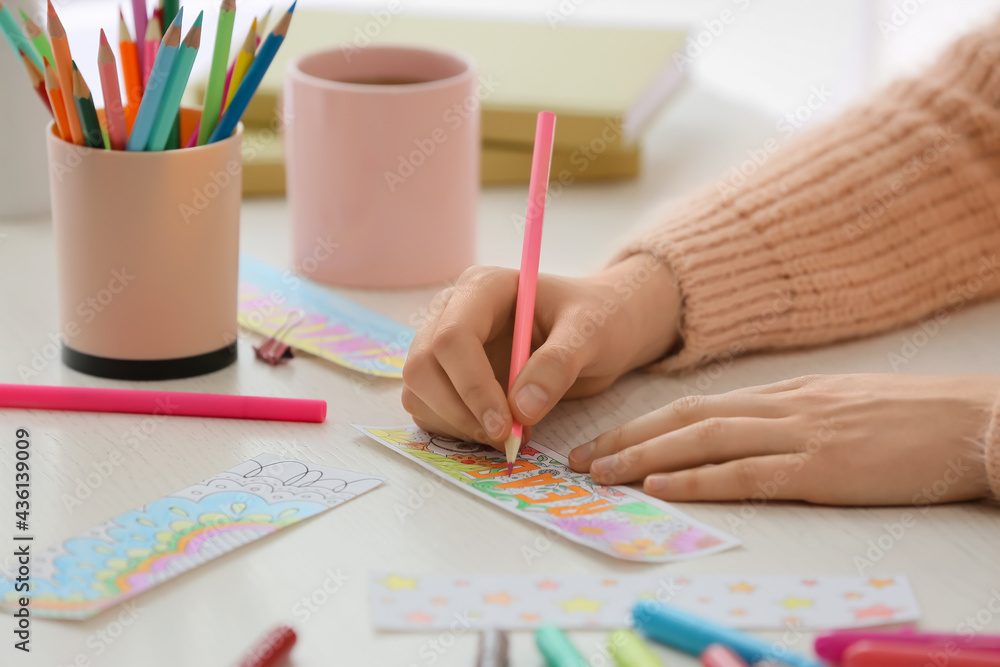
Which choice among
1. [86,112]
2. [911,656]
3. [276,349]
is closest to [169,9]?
[86,112]

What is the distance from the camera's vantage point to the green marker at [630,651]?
0.43 metres

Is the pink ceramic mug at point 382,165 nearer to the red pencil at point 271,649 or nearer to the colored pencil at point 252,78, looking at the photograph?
the colored pencil at point 252,78

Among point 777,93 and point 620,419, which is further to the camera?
point 777,93

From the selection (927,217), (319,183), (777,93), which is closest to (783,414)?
(927,217)

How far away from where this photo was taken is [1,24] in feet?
2.06

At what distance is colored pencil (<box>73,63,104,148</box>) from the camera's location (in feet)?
2.00

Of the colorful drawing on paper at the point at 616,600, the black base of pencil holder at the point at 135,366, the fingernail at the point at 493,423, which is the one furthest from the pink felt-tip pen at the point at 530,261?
the black base of pencil holder at the point at 135,366

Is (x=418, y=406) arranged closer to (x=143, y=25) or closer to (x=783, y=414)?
(x=783, y=414)

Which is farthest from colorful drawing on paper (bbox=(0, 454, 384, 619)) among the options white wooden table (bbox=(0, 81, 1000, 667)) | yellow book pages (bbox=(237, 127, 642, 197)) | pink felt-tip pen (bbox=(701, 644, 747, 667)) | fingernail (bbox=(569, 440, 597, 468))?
yellow book pages (bbox=(237, 127, 642, 197))

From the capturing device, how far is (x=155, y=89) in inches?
24.0

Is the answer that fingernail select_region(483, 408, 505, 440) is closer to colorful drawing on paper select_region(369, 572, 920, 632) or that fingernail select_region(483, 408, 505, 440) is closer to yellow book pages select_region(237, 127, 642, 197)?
colorful drawing on paper select_region(369, 572, 920, 632)

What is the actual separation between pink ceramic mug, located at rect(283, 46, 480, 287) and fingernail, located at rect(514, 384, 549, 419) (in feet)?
0.92

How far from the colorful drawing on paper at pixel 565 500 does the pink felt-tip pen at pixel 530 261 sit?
0.06 feet

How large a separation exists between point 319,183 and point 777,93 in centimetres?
155
